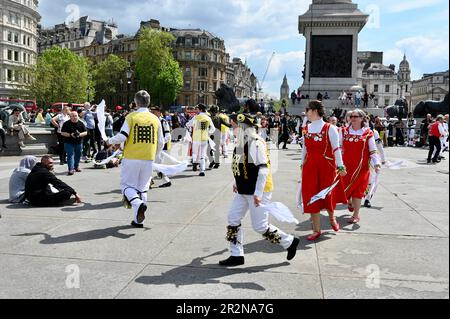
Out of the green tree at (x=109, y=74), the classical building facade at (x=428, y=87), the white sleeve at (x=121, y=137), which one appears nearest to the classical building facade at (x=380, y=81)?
the classical building facade at (x=428, y=87)

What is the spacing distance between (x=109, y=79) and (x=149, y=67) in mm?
19418

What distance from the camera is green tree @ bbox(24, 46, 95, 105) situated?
6272cm

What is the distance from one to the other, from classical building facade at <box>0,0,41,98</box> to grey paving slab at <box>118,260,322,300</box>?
8076 centimetres

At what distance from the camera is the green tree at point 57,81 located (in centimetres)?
6272

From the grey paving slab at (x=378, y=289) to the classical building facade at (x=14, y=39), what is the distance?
81654 mm

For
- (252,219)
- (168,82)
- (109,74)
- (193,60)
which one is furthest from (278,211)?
(193,60)

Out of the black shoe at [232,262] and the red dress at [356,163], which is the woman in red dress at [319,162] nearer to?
the red dress at [356,163]

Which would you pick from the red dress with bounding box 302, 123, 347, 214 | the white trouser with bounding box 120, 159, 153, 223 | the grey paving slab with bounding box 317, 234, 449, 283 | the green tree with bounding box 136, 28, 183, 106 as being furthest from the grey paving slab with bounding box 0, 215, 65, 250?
the green tree with bounding box 136, 28, 183, 106

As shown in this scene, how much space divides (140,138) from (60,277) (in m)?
2.72

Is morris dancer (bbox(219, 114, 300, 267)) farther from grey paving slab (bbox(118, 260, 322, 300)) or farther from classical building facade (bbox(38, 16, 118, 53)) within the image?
classical building facade (bbox(38, 16, 118, 53))

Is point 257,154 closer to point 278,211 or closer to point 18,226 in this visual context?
point 278,211

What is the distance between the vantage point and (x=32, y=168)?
340 inches
